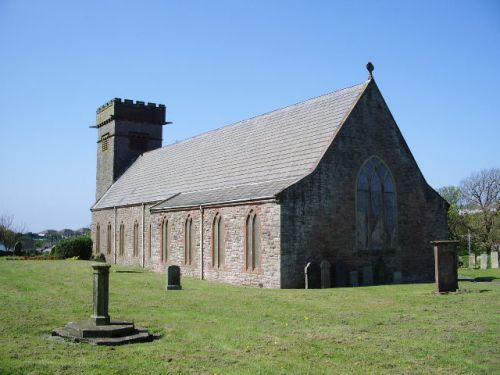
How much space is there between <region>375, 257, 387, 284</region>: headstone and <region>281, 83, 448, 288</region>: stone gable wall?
15 cm

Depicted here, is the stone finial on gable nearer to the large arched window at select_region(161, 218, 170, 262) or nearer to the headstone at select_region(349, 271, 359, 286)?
the headstone at select_region(349, 271, 359, 286)

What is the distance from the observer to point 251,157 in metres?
28.3

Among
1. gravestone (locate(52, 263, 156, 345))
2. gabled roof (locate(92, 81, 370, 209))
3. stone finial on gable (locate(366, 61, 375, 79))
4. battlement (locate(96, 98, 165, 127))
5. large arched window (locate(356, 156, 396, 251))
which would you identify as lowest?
gravestone (locate(52, 263, 156, 345))

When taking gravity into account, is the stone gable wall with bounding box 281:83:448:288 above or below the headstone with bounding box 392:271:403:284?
above

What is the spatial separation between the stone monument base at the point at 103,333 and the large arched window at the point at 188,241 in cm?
1717

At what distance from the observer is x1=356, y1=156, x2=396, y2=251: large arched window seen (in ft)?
80.7

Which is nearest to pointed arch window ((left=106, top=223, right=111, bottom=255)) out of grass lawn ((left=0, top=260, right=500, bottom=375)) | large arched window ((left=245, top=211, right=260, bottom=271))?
large arched window ((left=245, top=211, right=260, bottom=271))

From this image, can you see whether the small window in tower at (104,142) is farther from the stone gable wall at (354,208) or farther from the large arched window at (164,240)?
the stone gable wall at (354,208)

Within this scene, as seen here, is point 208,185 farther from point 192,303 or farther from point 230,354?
point 230,354

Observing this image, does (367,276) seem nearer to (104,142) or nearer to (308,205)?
(308,205)

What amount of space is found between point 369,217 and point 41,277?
15.7 metres

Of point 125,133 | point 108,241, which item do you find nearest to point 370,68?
point 108,241

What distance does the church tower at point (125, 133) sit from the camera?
48938mm

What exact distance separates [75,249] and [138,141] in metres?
11.2
